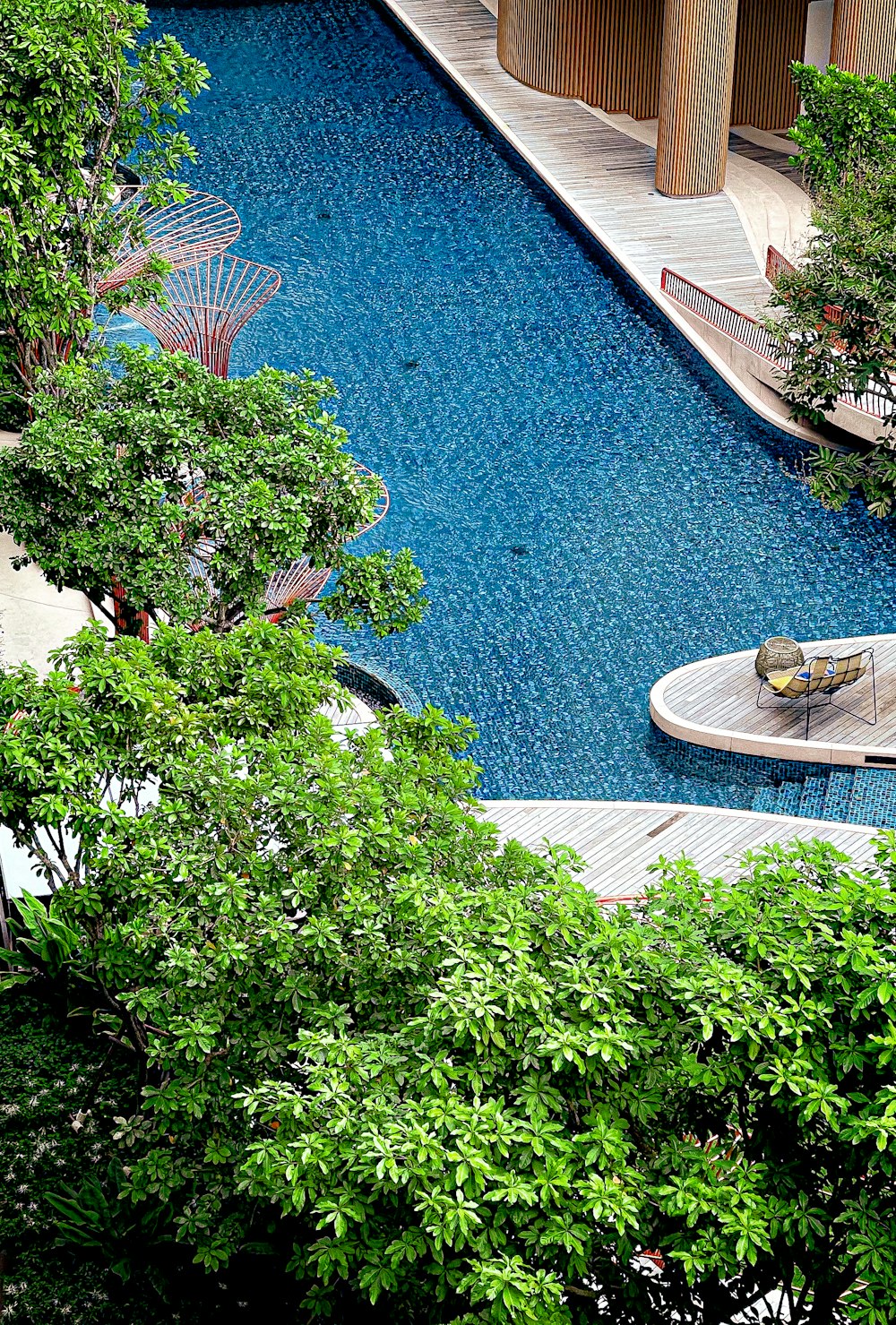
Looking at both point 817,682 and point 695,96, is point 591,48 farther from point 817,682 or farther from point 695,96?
point 817,682

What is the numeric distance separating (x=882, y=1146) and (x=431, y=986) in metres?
2.04

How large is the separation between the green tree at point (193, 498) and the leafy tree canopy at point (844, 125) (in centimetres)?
683

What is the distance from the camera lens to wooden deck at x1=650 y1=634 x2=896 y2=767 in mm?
13898

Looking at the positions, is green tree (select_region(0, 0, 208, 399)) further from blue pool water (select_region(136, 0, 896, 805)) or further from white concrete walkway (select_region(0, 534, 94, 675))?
blue pool water (select_region(136, 0, 896, 805))

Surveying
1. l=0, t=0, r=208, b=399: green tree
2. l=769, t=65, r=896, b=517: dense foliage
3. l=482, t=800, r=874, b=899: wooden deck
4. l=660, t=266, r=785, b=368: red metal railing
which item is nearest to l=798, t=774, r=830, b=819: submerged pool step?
l=482, t=800, r=874, b=899: wooden deck

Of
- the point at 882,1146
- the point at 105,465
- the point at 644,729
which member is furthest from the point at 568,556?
the point at 882,1146

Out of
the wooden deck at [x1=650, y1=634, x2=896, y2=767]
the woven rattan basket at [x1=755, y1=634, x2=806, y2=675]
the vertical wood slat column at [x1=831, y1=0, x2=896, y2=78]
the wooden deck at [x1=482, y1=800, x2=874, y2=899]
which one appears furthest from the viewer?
the vertical wood slat column at [x1=831, y1=0, x2=896, y2=78]

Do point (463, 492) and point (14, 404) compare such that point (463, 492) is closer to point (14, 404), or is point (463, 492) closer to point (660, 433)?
point (660, 433)

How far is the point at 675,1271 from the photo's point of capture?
647 cm

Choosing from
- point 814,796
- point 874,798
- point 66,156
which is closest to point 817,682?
point 814,796

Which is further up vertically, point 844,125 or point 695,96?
point 844,125

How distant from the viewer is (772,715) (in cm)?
1455

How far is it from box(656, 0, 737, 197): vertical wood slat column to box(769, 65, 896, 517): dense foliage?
771cm

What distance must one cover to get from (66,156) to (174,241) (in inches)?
217
